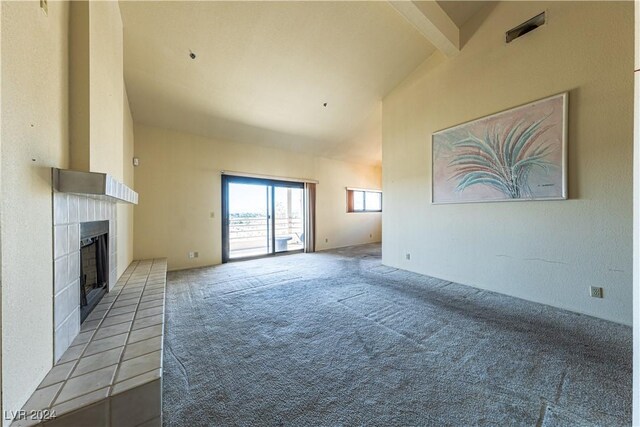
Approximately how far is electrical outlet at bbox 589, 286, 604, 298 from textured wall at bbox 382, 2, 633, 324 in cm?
4

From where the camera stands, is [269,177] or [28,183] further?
[269,177]

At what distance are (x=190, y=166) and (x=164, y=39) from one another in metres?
2.12

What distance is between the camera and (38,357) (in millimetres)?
948

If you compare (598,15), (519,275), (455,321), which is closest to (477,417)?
(455,321)

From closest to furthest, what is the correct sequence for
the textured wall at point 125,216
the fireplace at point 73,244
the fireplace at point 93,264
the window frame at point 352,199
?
the fireplace at point 73,244
the fireplace at point 93,264
the textured wall at point 125,216
the window frame at point 352,199

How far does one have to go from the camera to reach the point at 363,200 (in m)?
7.25

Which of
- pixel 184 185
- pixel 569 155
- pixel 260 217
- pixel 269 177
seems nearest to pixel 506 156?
pixel 569 155

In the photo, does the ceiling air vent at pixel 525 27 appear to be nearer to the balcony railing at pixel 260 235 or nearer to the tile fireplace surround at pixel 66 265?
the tile fireplace surround at pixel 66 265

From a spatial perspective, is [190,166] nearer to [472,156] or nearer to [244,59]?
[244,59]

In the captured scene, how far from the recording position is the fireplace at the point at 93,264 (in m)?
1.61

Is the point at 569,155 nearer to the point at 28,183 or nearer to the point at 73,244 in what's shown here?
the point at 28,183

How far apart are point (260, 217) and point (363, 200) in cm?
350

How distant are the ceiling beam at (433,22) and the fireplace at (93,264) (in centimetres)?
369

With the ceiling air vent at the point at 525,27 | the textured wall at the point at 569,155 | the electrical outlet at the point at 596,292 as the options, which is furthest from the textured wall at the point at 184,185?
the electrical outlet at the point at 596,292
